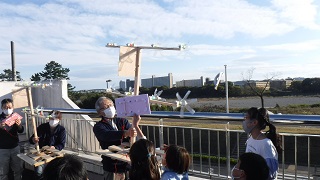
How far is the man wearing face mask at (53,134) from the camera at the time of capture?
16.9ft

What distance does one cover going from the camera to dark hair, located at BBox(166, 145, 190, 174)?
2684 mm

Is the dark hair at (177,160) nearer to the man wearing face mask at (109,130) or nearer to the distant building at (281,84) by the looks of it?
the man wearing face mask at (109,130)

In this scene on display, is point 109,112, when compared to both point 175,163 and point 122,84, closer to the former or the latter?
point 122,84

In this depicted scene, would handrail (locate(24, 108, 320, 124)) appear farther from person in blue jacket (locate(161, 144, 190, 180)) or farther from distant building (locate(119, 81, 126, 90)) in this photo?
person in blue jacket (locate(161, 144, 190, 180))

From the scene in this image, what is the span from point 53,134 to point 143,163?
123 inches

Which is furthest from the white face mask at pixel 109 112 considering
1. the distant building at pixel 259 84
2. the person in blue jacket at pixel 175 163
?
the distant building at pixel 259 84

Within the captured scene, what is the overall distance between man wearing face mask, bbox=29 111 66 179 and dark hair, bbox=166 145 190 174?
3.01 metres

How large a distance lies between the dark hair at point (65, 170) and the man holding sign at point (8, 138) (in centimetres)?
424

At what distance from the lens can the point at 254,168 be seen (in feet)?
7.72

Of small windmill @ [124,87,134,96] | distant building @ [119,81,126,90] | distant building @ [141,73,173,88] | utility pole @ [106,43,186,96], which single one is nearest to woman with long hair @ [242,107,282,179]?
utility pole @ [106,43,186,96]

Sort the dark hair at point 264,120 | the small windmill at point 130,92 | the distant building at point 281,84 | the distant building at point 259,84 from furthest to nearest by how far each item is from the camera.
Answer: the distant building at point 259,84
the distant building at point 281,84
the small windmill at point 130,92
the dark hair at point 264,120

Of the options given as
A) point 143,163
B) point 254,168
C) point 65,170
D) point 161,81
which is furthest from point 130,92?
point 65,170

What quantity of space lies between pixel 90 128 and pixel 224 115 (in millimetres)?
4129

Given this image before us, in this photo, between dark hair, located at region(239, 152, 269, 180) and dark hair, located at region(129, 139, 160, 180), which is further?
dark hair, located at region(129, 139, 160, 180)
